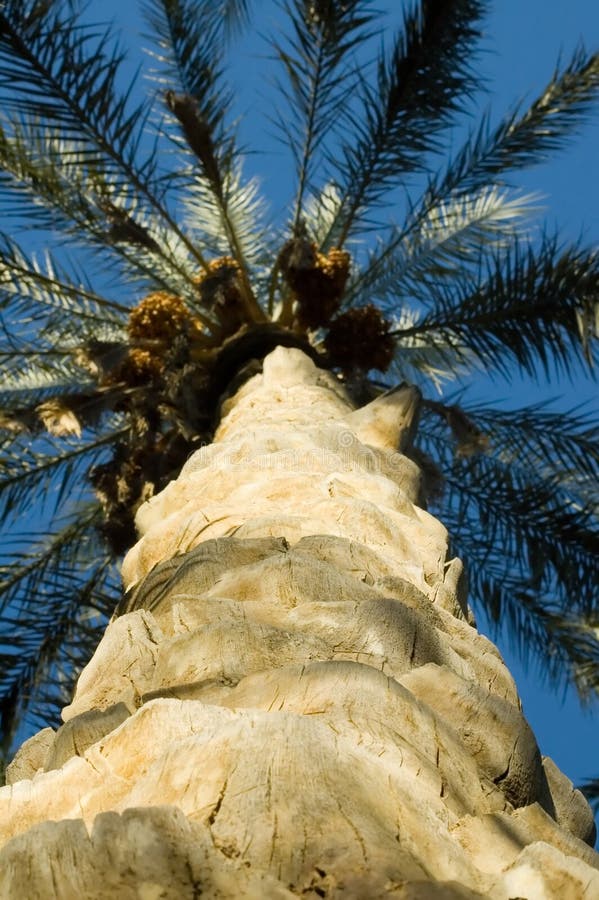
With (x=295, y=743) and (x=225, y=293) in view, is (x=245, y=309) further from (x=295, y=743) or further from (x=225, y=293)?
(x=295, y=743)

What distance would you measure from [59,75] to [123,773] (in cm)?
631

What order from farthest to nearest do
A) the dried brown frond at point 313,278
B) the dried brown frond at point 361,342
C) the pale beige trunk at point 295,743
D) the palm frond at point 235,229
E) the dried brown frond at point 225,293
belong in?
the palm frond at point 235,229, the dried brown frond at point 361,342, the dried brown frond at point 313,278, the dried brown frond at point 225,293, the pale beige trunk at point 295,743

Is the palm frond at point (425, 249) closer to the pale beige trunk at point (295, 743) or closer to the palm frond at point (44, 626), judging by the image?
the palm frond at point (44, 626)

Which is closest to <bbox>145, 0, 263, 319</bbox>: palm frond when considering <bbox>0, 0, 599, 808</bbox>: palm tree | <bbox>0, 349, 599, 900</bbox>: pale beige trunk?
<bbox>0, 0, 599, 808</bbox>: palm tree

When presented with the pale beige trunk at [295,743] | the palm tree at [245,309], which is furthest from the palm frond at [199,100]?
the pale beige trunk at [295,743]

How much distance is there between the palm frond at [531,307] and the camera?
7.86 m

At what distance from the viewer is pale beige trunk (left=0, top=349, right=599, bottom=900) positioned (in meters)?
1.72

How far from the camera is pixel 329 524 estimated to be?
3.72 meters

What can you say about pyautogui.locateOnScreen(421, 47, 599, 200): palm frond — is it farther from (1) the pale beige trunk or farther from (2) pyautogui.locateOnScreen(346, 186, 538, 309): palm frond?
(1) the pale beige trunk

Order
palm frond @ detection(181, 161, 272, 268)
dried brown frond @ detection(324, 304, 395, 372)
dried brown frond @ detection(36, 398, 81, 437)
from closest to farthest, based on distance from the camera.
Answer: dried brown frond @ detection(36, 398, 81, 437) < dried brown frond @ detection(324, 304, 395, 372) < palm frond @ detection(181, 161, 272, 268)

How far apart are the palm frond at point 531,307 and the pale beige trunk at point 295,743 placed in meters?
4.16

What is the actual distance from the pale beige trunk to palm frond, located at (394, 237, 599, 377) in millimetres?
4159

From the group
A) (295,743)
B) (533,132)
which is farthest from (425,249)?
(295,743)

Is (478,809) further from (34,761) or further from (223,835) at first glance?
(34,761)
